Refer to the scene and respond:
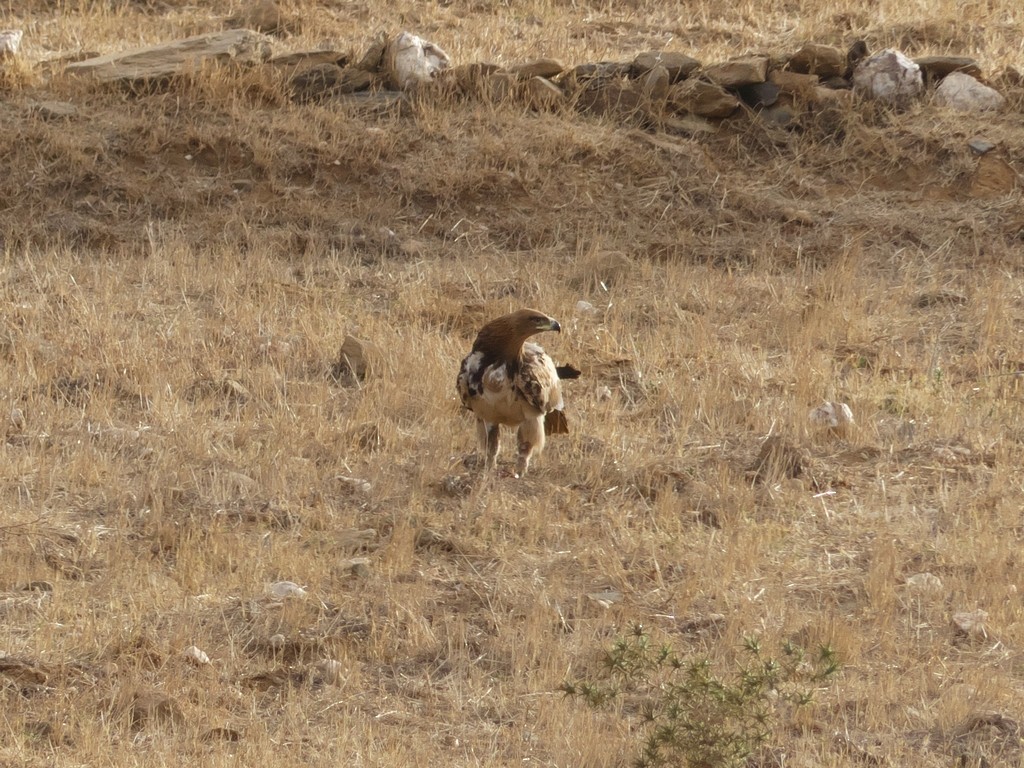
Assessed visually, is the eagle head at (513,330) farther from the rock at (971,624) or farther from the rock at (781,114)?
the rock at (781,114)

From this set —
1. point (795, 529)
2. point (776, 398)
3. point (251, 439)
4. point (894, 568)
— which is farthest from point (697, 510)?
point (251, 439)

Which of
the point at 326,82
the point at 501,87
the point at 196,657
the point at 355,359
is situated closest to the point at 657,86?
the point at 501,87

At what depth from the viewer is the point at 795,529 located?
7324 millimetres

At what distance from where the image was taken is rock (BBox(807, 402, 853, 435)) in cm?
855

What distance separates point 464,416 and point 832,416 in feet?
6.55

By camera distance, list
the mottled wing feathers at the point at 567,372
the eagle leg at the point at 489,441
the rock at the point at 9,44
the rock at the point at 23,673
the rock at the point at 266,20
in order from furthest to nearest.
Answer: the rock at the point at 266,20
the rock at the point at 9,44
the mottled wing feathers at the point at 567,372
the eagle leg at the point at 489,441
the rock at the point at 23,673

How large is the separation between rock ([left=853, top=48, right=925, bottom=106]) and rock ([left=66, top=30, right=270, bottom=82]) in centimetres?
509

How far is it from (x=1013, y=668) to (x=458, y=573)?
90.1 inches

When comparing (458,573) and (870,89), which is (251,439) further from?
(870,89)

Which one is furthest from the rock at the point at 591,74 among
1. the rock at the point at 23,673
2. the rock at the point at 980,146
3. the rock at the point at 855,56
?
the rock at the point at 23,673

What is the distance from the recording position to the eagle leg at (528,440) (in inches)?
311

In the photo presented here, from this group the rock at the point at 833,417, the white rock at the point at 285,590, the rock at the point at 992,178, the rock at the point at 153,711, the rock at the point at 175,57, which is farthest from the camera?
the rock at the point at 175,57

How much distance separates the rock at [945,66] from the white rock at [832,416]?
19.6ft

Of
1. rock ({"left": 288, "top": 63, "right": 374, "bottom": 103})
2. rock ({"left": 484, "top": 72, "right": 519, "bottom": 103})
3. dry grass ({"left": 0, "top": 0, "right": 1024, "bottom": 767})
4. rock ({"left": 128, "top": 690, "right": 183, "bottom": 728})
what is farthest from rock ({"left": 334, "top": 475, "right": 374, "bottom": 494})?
rock ({"left": 288, "top": 63, "right": 374, "bottom": 103})
